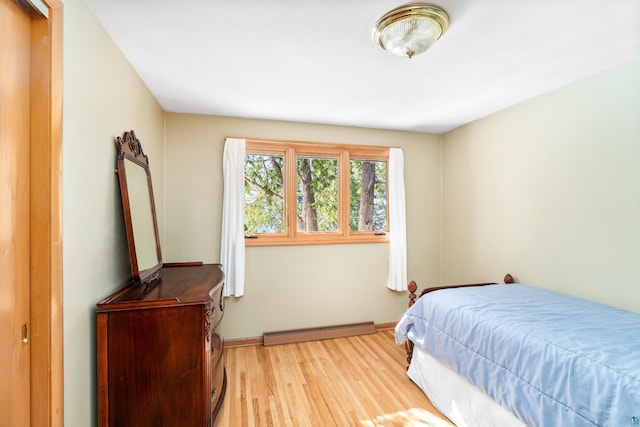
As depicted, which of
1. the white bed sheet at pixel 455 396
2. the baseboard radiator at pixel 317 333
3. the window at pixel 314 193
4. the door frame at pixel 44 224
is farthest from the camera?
the window at pixel 314 193

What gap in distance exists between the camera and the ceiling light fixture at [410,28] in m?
1.36

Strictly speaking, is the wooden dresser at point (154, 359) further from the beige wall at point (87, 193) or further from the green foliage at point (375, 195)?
the green foliage at point (375, 195)

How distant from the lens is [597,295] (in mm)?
2029

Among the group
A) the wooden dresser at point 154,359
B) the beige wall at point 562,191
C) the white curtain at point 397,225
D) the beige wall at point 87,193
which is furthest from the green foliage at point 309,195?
the wooden dresser at point 154,359

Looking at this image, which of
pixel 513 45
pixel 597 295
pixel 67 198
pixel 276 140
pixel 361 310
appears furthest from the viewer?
pixel 361 310

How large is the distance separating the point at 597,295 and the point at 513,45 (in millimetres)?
1891

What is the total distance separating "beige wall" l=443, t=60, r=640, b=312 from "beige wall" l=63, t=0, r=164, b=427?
3233mm

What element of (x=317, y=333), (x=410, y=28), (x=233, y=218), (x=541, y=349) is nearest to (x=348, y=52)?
(x=410, y=28)

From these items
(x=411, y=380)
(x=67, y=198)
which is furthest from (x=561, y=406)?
(x=67, y=198)

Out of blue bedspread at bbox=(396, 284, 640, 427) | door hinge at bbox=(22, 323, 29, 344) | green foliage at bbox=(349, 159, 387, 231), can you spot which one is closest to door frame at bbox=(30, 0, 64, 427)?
door hinge at bbox=(22, 323, 29, 344)

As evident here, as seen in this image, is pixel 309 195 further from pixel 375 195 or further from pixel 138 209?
pixel 138 209

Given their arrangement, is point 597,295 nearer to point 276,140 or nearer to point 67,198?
point 276,140

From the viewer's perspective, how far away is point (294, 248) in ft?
10.1

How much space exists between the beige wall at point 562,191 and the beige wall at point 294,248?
0.47 m
